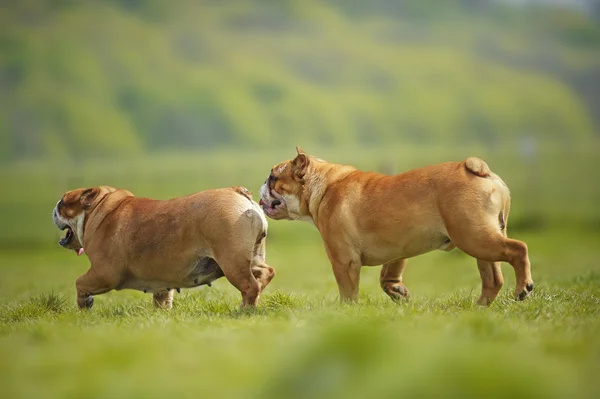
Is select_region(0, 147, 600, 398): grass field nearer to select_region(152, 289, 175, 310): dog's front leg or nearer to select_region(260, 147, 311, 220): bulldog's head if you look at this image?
select_region(152, 289, 175, 310): dog's front leg

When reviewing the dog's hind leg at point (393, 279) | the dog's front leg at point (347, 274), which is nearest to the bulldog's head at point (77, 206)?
the dog's front leg at point (347, 274)

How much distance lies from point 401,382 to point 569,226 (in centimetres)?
2869

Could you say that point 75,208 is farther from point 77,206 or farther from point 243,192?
point 243,192

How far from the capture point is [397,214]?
30.8ft

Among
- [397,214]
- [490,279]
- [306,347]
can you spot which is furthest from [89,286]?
[306,347]

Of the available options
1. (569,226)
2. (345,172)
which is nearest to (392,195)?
(345,172)

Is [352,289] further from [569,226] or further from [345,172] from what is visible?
[569,226]

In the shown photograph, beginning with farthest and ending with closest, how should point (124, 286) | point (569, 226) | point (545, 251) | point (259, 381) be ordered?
1. point (569, 226)
2. point (545, 251)
3. point (124, 286)
4. point (259, 381)

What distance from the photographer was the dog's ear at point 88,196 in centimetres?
1088

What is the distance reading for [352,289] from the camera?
987 centimetres

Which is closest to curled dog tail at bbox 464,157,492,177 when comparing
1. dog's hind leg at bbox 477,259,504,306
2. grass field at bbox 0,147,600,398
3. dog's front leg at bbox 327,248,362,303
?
dog's hind leg at bbox 477,259,504,306

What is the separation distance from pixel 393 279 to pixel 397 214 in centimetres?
146

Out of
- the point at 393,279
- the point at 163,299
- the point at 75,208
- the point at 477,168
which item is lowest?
the point at 163,299

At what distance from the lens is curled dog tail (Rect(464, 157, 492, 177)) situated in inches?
353
